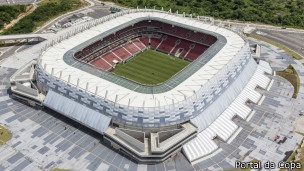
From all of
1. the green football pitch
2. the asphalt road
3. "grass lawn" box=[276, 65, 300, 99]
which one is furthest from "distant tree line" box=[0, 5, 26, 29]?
"grass lawn" box=[276, 65, 300, 99]

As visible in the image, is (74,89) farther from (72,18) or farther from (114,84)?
(72,18)

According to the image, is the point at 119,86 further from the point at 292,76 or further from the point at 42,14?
the point at 42,14

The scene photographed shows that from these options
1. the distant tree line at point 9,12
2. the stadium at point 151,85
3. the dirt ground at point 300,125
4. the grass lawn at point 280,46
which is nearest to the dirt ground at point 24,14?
the distant tree line at point 9,12

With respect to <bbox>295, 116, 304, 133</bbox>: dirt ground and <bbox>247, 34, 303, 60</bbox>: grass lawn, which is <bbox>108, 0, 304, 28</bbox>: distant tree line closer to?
<bbox>247, 34, 303, 60</bbox>: grass lawn

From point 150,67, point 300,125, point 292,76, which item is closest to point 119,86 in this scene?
point 150,67

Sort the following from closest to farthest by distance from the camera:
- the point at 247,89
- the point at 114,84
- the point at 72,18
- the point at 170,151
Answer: the point at 170,151, the point at 114,84, the point at 247,89, the point at 72,18

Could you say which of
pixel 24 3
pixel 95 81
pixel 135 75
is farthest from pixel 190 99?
pixel 24 3

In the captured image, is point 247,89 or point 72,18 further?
point 72,18
